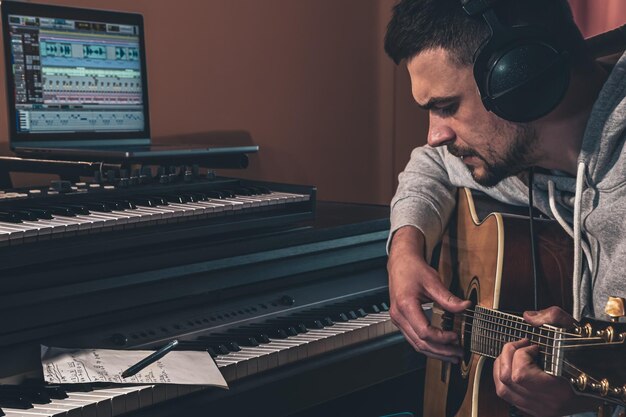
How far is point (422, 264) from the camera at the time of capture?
5.23 ft

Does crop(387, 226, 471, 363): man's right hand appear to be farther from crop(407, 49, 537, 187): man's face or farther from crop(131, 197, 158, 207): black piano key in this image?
crop(131, 197, 158, 207): black piano key

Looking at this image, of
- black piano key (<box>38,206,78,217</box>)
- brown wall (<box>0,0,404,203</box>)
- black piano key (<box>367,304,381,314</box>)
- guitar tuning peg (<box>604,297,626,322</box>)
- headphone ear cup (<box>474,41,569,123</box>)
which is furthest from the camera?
brown wall (<box>0,0,404,203</box>)

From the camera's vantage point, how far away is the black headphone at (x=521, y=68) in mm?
1272

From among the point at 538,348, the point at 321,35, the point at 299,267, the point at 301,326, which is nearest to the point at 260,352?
the point at 301,326

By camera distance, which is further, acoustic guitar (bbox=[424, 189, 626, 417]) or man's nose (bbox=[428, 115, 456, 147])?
man's nose (bbox=[428, 115, 456, 147])

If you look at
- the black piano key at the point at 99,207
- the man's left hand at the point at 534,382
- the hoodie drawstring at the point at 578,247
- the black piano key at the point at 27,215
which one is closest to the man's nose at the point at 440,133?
the hoodie drawstring at the point at 578,247

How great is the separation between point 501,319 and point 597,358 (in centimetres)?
23

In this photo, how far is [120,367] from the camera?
1.30 meters

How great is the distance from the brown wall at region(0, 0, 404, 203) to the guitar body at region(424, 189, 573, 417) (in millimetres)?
955

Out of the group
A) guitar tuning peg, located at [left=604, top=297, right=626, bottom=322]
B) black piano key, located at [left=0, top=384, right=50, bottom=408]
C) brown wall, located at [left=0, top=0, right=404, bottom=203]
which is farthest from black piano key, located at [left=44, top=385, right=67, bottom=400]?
brown wall, located at [left=0, top=0, right=404, bottom=203]

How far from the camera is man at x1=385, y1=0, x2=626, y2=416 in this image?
1210mm

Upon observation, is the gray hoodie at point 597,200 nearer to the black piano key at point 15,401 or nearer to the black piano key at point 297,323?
the black piano key at point 297,323

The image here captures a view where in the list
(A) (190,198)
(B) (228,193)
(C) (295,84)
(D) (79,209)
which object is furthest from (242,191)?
(C) (295,84)

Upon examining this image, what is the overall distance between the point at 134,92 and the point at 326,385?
0.84 m
